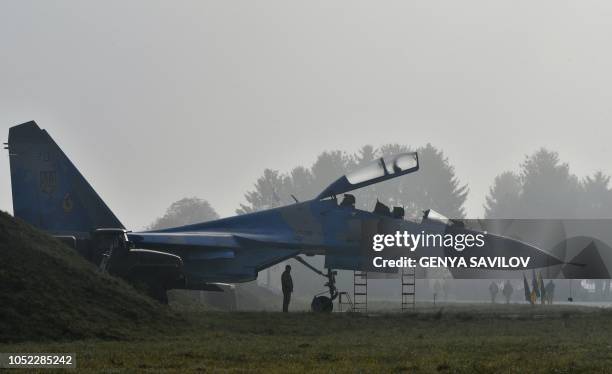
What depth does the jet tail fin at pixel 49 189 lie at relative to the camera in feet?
127

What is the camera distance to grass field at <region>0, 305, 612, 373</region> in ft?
63.3

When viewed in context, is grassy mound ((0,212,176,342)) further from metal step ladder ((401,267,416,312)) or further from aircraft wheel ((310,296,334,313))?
metal step ladder ((401,267,416,312))

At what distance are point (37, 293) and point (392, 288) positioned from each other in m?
65.6

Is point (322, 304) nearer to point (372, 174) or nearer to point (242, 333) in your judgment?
point (372, 174)

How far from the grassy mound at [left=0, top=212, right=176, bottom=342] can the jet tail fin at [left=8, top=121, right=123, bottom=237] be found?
21.8 ft

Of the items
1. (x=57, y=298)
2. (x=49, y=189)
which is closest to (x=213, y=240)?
(x=49, y=189)

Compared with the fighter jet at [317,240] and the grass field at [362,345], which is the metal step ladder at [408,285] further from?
the grass field at [362,345]

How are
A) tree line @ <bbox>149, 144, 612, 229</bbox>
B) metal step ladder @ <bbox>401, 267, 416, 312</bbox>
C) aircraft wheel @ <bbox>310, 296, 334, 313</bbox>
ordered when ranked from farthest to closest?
tree line @ <bbox>149, 144, 612, 229</bbox> → metal step ladder @ <bbox>401, 267, 416, 312</bbox> → aircraft wheel @ <bbox>310, 296, 334, 313</bbox>

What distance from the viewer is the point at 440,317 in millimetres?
32219

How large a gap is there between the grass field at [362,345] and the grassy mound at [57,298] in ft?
3.22

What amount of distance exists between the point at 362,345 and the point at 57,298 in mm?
8465

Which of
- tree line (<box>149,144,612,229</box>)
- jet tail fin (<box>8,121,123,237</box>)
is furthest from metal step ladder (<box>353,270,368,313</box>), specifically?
tree line (<box>149,144,612,229</box>)

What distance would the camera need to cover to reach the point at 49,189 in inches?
1529

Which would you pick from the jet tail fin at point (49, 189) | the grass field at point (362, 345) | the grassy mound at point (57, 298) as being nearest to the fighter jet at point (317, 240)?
the jet tail fin at point (49, 189)
